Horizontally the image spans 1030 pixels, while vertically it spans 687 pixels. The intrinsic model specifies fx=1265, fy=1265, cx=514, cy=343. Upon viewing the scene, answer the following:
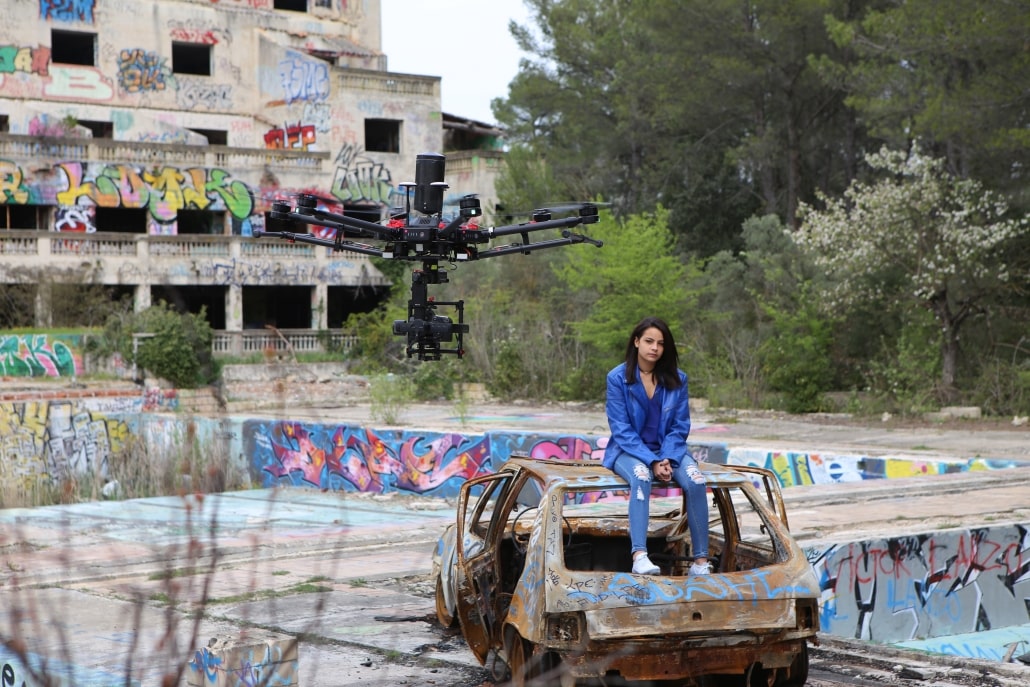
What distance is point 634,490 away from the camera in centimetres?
746

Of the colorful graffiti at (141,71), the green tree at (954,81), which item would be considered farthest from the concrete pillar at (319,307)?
the green tree at (954,81)

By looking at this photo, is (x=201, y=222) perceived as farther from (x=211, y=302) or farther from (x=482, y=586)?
(x=482, y=586)

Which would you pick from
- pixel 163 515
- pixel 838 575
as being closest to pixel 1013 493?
pixel 838 575

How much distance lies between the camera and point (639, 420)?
7.84m

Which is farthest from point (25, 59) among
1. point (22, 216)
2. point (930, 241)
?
point (930, 241)

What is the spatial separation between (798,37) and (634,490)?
33643 mm

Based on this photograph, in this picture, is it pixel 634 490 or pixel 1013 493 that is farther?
pixel 1013 493

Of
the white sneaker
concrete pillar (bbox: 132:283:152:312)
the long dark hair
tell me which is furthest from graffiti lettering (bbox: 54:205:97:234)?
the white sneaker

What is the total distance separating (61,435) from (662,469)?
26.5 metres

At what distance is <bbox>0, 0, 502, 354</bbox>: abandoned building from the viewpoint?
46.5m

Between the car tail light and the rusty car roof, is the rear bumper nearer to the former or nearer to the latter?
the car tail light

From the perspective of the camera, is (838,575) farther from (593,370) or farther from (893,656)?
(593,370)

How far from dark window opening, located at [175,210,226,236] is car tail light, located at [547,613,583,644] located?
4734cm

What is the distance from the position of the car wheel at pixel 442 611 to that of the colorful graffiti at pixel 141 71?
4788cm
